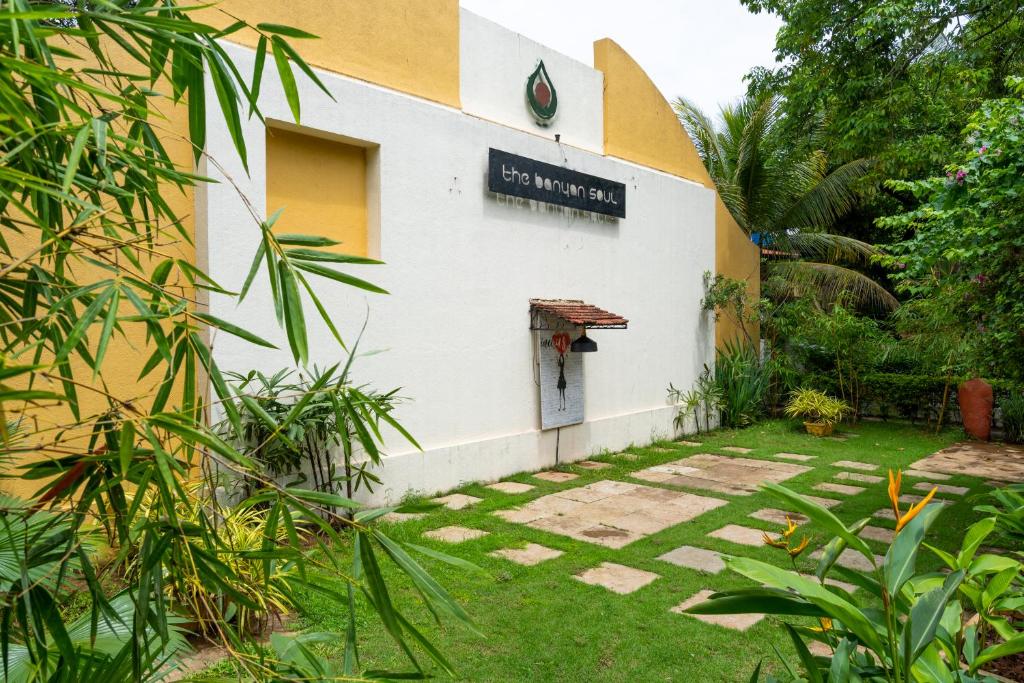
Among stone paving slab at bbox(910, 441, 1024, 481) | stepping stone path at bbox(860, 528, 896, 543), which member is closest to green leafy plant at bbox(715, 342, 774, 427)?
stone paving slab at bbox(910, 441, 1024, 481)

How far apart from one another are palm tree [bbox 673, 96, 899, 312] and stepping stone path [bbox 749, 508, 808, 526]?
5739 mm

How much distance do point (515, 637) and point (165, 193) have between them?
133 inches

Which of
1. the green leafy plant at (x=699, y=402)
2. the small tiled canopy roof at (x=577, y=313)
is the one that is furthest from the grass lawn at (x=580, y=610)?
the green leafy plant at (x=699, y=402)

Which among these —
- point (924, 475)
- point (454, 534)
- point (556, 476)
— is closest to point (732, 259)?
point (924, 475)

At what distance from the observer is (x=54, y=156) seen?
1478 millimetres

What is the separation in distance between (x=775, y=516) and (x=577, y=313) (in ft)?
8.77

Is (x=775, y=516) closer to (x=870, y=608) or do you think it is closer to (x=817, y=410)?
(x=870, y=608)

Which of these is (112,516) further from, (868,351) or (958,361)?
(868,351)

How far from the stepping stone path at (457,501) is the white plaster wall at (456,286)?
172 mm

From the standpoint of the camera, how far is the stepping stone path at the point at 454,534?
4.73 meters

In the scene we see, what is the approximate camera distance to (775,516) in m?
5.47

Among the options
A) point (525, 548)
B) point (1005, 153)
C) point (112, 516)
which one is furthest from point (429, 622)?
point (1005, 153)

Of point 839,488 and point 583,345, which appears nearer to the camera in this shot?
point 839,488

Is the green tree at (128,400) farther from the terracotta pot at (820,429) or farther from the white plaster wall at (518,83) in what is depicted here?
the terracotta pot at (820,429)
